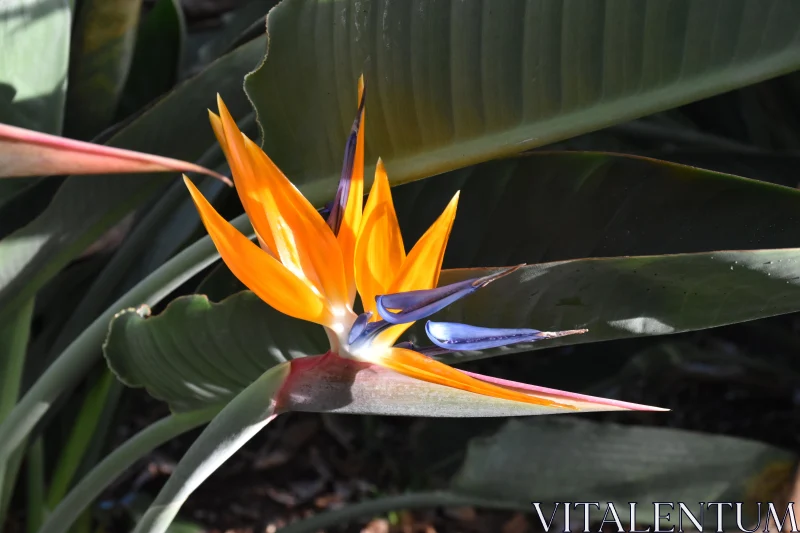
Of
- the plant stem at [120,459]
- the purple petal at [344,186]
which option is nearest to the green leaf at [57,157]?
the purple petal at [344,186]

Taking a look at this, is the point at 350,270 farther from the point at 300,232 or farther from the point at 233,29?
the point at 233,29

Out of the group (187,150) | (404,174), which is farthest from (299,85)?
(187,150)

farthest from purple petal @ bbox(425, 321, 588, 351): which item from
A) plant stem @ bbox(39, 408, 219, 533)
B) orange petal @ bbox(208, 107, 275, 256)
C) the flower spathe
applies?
plant stem @ bbox(39, 408, 219, 533)

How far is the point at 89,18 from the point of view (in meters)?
0.62

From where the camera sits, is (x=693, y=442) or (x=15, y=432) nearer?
(x=15, y=432)

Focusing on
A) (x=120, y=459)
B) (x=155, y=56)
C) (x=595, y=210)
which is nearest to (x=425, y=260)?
(x=595, y=210)

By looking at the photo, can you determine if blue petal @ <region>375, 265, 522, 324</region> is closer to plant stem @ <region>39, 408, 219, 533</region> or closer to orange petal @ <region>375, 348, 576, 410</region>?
orange petal @ <region>375, 348, 576, 410</region>

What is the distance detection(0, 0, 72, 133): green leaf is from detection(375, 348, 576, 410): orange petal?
1.50ft

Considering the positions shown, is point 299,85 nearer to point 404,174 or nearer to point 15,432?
point 404,174

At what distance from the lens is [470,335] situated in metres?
0.30

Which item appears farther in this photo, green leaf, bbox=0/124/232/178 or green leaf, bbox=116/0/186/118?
green leaf, bbox=116/0/186/118

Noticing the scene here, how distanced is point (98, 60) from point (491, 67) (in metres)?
0.43

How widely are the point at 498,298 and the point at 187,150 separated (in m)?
0.41

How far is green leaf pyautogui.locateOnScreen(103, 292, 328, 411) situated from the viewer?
478 mm
